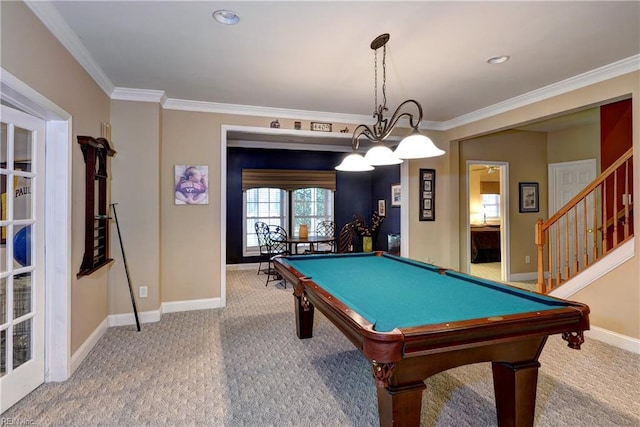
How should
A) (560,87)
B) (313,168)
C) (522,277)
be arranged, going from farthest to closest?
(313,168)
(522,277)
(560,87)

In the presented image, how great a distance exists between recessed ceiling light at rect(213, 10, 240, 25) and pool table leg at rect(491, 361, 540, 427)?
263 centimetres

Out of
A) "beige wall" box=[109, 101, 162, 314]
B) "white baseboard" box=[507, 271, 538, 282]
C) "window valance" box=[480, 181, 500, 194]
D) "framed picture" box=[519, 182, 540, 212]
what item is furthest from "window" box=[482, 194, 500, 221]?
"beige wall" box=[109, 101, 162, 314]

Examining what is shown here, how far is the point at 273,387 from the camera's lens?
7.80 feet

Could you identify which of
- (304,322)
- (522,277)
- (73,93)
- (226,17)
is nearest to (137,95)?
(73,93)

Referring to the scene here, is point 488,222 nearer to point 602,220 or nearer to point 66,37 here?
point 602,220

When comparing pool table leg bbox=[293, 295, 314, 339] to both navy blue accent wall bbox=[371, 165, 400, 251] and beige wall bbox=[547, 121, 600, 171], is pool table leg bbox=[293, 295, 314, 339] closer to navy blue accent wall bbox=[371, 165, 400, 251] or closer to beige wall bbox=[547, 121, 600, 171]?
navy blue accent wall bbox=[371, 165, 400, 251]

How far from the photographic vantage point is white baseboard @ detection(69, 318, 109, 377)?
265cm

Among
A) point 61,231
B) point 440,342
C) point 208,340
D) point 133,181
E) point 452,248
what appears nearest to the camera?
point 440,342

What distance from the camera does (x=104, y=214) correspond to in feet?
10.9

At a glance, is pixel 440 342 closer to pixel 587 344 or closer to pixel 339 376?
pixel 339 376

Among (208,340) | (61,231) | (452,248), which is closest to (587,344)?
(452,248)

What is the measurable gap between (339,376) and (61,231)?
2.31 m

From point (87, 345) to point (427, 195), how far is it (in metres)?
4.57

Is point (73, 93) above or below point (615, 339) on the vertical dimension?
above
